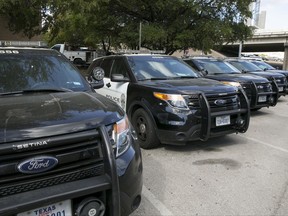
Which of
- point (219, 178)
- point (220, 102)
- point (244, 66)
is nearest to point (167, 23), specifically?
point (244, 66)

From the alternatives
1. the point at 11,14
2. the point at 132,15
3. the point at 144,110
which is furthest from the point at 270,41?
the point at 144,110

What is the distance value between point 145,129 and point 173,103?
79cm

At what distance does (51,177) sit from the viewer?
240 centimetres

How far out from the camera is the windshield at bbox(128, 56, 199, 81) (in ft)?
21.5

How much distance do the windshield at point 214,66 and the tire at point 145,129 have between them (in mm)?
4573

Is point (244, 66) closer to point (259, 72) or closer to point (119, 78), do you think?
point (259, 72)

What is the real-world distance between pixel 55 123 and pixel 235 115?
4.12m

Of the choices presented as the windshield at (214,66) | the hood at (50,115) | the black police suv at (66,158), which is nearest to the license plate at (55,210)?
the black police suv at (66,158)

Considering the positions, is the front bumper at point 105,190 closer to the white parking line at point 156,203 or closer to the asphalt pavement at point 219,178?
the white parking line at point 156,203

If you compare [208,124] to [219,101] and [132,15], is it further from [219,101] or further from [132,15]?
[132,15]

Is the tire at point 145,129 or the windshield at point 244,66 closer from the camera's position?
the tire at point 145,129

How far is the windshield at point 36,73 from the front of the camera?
365 cm

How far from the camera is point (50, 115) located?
2637 millimetres

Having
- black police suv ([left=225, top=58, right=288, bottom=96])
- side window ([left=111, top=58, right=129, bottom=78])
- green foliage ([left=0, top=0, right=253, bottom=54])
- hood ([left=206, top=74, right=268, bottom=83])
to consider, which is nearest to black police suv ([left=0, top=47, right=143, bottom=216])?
side window ([left=111, top=58, right=129, bottom=78])
